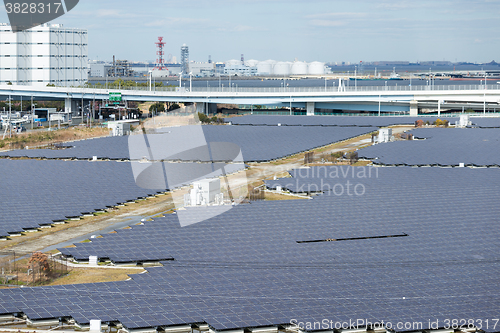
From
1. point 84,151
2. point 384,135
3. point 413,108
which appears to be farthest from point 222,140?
point 413,108

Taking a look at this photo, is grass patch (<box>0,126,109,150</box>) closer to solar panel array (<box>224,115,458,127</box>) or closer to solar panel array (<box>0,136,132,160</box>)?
solar panel array (<box>0,136,132,160</box>)

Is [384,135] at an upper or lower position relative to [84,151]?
upper

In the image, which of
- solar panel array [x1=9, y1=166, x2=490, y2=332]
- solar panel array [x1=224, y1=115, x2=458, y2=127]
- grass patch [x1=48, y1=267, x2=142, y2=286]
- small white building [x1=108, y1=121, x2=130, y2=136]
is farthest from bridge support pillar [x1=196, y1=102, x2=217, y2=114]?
grass patch [x1=48, y1=267, x2=142, y2=286]

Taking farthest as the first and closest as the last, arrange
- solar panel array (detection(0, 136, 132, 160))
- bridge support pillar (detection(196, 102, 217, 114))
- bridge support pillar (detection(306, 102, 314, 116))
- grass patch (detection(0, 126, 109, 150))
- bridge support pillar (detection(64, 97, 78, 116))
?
1. bridge support pillar (detection(64, 97, 78, 116))
2. bridge support pillar (detection(196, 102, 217, 114))
3. bridge support pillar (detection(306, 102, 314, 116))
4. grass patch (detection(0, 126, 109, 150))
5. solar panel array (detection(0, 136, 132, 160))

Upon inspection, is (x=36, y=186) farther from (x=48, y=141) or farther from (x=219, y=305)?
(x=48, y=141)

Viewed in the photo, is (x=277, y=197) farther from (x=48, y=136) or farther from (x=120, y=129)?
(x=48, y=136)
